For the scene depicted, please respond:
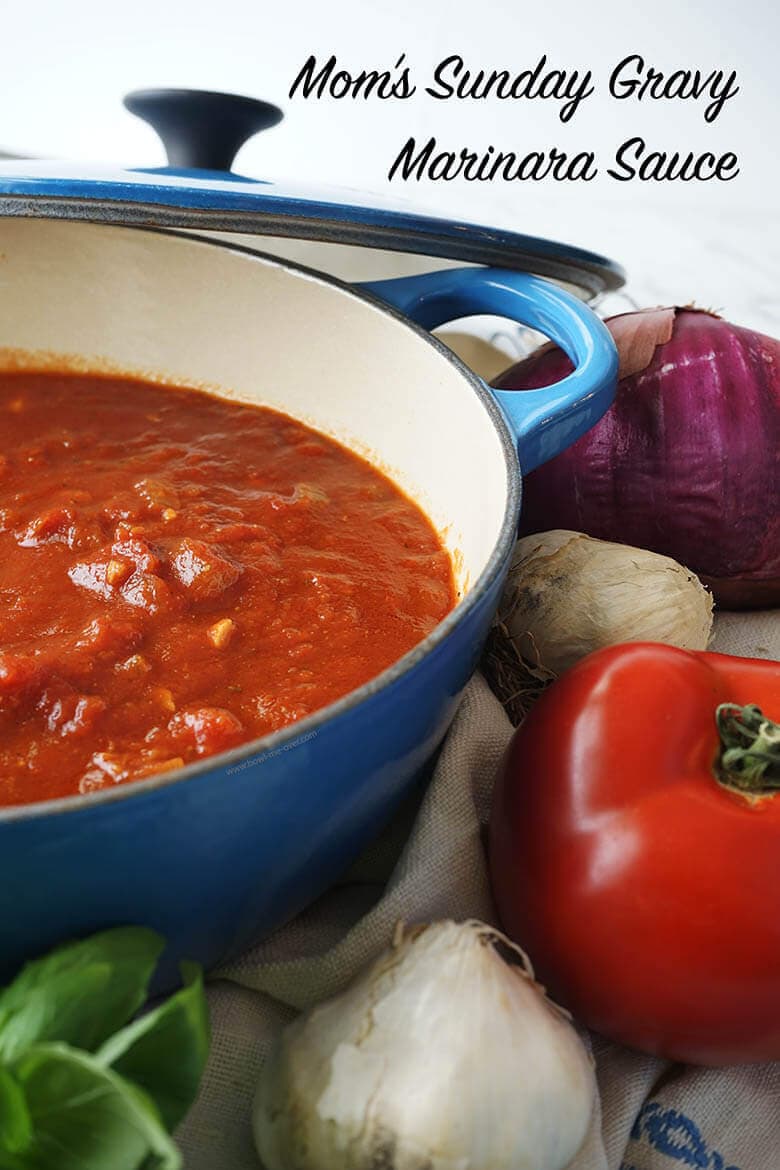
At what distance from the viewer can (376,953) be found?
1254 millimetres

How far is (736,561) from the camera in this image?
71.6 inches

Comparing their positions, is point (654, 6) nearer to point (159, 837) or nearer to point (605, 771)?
point (605, 771)

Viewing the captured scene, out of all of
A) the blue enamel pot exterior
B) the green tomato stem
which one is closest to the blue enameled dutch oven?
the blue enamel pot exterior

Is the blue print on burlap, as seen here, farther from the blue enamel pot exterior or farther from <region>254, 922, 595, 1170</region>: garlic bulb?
the blue enamel pot exterior

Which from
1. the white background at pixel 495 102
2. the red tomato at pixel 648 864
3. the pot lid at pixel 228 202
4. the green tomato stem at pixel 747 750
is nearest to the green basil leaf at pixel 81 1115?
the red tomato at pixel 648 864

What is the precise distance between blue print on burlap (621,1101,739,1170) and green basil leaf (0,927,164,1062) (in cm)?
58

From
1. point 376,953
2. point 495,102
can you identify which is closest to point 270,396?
point 376,953

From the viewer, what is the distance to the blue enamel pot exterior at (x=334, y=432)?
951 mm

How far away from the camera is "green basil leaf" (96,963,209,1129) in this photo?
854mm

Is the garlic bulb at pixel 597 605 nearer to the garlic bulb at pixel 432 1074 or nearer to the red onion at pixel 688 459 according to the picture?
the red onion at pixel 688 459

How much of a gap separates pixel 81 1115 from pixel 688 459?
51.0 inches

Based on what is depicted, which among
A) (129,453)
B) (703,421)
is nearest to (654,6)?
(703,421)

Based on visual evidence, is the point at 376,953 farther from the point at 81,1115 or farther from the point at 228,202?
the point at 228,202

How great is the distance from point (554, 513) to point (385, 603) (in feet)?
1.54
